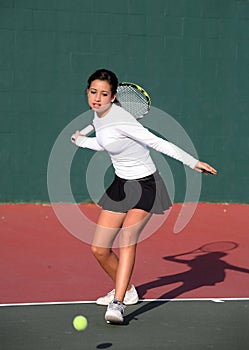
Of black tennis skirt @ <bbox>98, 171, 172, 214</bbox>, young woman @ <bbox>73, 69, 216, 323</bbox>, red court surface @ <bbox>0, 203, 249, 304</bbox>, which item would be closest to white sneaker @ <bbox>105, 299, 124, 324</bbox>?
young woman @ <bbox>73, 69, 216, 323</bbox>

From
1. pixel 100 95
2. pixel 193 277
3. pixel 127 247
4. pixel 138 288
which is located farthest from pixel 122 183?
pixel 193 277

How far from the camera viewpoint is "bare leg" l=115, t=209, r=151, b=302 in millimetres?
7344

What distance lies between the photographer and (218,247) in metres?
10.6

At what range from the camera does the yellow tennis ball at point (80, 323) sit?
7.10 metres

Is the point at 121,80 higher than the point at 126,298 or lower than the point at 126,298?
higher

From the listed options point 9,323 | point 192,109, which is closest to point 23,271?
point 9,323

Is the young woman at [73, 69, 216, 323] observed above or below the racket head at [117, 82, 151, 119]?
below

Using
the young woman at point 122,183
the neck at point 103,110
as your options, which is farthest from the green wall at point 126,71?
the neck at point 103,110

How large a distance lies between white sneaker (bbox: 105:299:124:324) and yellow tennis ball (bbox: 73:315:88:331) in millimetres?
169

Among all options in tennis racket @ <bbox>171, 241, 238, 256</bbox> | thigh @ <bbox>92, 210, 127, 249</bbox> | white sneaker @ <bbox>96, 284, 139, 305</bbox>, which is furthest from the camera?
tennis racket @ <bbox>171, 241, 238, 256</bbox>

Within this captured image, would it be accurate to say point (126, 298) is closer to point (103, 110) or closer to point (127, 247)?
point (127, 247)

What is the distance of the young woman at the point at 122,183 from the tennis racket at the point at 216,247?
2.81m

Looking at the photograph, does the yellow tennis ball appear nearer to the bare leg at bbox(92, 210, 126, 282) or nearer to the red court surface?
the bare leg at bbox(92, 210, 126, 282)

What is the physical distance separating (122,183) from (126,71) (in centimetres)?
551
